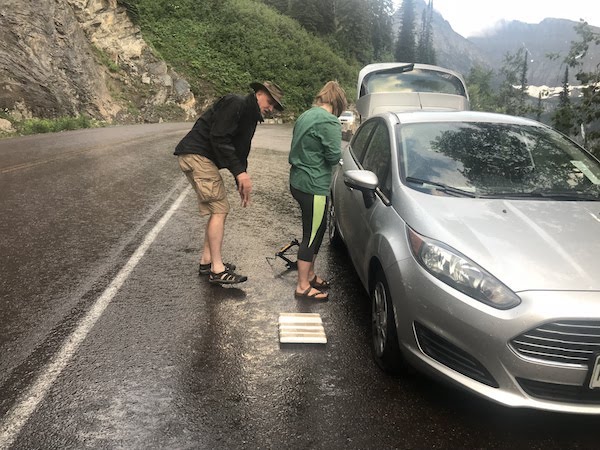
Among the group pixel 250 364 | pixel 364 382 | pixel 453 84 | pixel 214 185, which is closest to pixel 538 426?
pixel 364 382

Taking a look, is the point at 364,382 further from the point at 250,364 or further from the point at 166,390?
the point at 166,390

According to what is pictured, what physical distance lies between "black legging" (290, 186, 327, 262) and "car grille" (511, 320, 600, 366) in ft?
7.02

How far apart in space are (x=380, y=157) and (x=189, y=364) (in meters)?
2.29

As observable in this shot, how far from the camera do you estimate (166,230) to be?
649cm

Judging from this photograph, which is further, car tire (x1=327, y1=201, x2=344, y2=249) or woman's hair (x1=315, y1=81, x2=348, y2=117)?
car tire (x1=327, y1=201, x2=344, y2=249)

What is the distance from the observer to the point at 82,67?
25.4m

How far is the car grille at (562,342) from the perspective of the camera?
8.15 ft

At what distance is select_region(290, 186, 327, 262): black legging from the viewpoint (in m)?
4.36

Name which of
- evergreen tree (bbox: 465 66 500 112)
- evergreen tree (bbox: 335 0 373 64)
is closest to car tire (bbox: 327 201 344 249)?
evergreen tree (bbox: 335 0 373 64)

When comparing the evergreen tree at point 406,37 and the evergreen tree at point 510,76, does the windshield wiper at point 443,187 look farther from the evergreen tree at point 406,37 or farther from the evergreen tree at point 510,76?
the evergreen tree at point 406,37

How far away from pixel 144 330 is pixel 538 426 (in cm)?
265

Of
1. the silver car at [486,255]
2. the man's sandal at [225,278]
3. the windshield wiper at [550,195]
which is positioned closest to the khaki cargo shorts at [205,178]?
the man's sandal at [225,278]

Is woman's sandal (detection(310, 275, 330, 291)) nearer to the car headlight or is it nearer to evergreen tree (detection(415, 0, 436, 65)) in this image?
the car headlight

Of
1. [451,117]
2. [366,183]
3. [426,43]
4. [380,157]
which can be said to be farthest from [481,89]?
[366,183]
